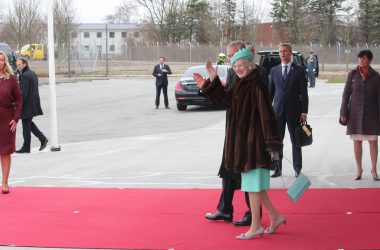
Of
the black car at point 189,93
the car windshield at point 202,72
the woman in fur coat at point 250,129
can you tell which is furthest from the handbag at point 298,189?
the car windshield at point 202,72

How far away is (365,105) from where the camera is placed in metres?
9.56

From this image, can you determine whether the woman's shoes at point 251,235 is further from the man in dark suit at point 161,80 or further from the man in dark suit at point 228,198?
the man in dark suit at point 161,80

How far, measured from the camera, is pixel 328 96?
92.9ft

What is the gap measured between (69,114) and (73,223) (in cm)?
1566

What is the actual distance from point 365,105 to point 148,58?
61706 mm

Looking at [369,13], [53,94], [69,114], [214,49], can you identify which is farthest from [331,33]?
[53,94]

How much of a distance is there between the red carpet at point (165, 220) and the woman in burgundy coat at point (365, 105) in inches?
38.1

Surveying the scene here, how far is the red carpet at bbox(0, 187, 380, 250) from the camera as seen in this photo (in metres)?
6.43

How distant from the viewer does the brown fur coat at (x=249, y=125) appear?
6.24m

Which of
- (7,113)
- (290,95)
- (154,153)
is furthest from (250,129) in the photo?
(154,153)

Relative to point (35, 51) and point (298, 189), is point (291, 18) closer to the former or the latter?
point (35, 51)

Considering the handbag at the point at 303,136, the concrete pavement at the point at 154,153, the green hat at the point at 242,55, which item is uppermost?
the green hat at the point at 242,55

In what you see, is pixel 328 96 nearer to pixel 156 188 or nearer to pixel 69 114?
pixel 69 114

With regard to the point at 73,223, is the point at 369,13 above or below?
above
